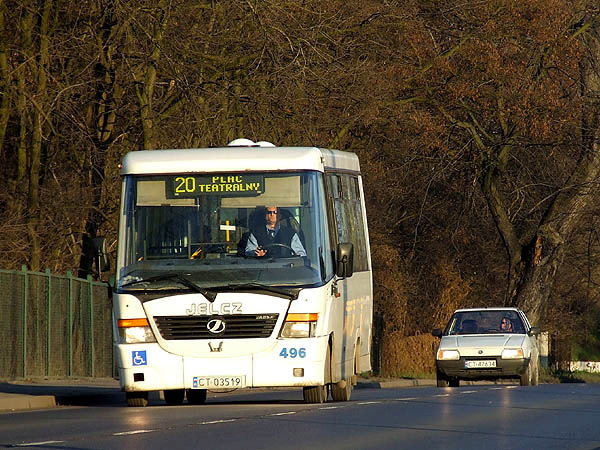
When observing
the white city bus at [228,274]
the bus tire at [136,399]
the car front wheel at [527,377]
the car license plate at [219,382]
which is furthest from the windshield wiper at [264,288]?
the car front wheel at [527,377]

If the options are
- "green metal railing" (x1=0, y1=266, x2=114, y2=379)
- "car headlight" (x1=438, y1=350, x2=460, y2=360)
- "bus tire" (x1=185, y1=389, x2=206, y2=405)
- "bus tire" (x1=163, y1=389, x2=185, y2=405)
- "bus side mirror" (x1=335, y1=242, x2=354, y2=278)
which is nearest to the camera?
"bus side mirror" (x1=335, y1=242, x2=354, y2=278)

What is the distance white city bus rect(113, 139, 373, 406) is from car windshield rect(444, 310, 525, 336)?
11.3m

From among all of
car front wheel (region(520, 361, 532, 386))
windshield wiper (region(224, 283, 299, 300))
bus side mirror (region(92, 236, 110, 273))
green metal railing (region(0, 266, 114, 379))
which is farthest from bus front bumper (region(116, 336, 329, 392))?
car front wheel (region(520, 361, 532, 386))

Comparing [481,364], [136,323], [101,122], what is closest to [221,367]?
[136,323]

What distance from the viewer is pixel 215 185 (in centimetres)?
1745

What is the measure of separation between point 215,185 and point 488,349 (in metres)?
11.7

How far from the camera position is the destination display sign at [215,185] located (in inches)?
684

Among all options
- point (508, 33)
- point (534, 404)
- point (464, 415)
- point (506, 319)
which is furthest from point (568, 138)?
point (464, 415)

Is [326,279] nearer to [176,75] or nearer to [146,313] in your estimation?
[146,313]

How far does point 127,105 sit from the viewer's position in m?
29.2

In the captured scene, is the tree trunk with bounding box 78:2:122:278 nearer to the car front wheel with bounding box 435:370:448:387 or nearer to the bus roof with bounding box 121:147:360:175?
the car front wheel with bounding box 435:370:448:387

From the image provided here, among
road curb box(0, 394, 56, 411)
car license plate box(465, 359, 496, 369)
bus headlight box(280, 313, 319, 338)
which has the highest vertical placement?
bus headlight box(280, 313, 319, 338)

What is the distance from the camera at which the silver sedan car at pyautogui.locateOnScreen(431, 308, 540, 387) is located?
27.6 m

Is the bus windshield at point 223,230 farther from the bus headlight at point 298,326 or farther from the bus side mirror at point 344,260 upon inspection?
the bus headlight at point 298,326
